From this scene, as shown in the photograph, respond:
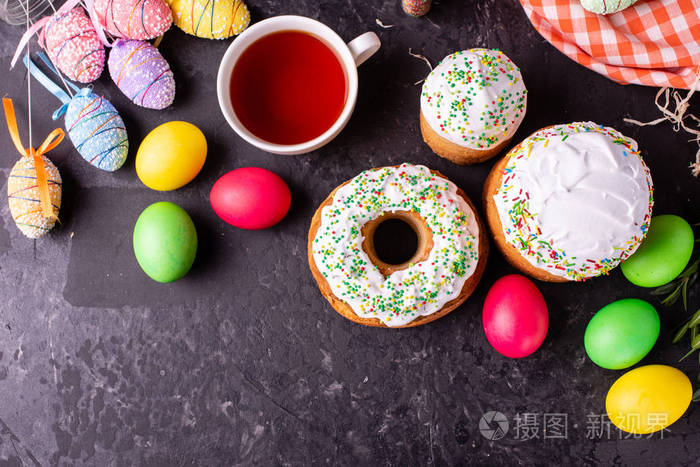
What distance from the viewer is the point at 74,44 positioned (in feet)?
4.14

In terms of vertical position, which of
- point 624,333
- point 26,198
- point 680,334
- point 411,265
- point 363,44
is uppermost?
point 363,44

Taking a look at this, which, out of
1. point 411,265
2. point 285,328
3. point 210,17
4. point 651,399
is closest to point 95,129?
point 210,17

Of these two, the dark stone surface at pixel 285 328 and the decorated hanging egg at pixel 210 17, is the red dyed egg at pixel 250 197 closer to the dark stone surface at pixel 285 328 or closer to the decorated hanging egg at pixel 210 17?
the dark stone surface at pixel 285 328

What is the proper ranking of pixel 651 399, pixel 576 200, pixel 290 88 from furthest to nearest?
pixel 290 88, pixel 651 399, pixel 576 200

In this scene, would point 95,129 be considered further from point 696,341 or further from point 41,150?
point 696,341

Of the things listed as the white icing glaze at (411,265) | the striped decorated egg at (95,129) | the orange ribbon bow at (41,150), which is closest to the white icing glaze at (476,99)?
the white icing glaze at (411,265)

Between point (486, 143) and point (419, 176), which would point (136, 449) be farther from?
point (486, 143)

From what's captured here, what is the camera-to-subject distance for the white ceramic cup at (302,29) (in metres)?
1.19

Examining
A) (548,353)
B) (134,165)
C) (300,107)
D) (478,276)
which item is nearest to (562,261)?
(478,276)

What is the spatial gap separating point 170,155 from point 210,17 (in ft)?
1.12

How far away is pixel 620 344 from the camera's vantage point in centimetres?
116

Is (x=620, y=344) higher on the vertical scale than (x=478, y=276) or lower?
lower

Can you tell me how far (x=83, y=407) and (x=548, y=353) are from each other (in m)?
1.16

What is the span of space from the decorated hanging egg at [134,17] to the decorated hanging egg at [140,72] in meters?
0.03
